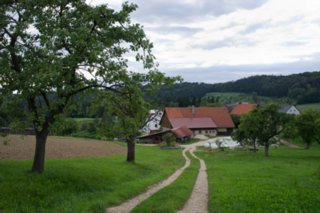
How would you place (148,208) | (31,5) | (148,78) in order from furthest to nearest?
(148,78)
(31,5)
(148,208)

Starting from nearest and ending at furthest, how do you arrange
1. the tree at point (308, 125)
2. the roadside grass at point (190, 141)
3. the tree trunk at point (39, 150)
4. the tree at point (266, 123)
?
1. the tree trunk at point (39, 150)
2. the tree at point (266, 123)
3. the tree at point (308, 125)
4. the roadside grass at point (190, 141)

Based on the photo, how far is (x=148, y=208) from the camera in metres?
16.8

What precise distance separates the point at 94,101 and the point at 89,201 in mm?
8804

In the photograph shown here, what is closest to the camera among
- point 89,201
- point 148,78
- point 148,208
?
→ point 148,208

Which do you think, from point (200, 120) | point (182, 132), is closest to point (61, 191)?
point (182, 132)

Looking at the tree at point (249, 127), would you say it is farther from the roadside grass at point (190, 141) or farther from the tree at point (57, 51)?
the tree at point (57, 51)

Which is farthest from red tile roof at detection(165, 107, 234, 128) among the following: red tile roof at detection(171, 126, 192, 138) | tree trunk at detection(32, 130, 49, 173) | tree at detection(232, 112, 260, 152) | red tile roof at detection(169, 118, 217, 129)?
tree trunk at detection(32, 130, 49, 173)

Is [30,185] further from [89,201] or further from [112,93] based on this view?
[112,93]

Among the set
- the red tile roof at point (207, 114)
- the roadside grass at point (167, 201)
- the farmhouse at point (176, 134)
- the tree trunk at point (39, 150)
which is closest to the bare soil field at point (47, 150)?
the tree trunk at point (39, 150)

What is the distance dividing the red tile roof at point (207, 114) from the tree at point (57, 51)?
9529cm

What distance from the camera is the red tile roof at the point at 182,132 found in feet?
321

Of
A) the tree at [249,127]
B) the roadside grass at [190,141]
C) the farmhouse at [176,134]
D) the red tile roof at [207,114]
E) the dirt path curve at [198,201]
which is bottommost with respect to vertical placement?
the dirt path curve at [198,201]

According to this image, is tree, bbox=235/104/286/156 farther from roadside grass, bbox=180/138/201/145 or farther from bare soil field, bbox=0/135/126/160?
roadside grass, bbox=180/138/201/145

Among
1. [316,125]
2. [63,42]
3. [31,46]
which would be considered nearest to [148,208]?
[63,42]
